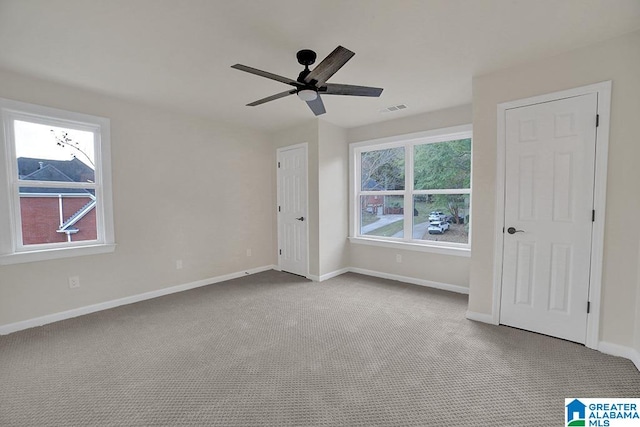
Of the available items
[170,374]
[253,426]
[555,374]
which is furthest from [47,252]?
[555,374]

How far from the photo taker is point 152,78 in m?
2.68

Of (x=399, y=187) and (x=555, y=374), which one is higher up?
(x=399, y=187)

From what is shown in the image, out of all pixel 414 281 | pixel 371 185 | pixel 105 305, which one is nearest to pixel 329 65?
pixel 371 185

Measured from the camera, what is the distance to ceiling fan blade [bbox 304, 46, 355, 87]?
1.69 meters

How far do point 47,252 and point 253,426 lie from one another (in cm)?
284

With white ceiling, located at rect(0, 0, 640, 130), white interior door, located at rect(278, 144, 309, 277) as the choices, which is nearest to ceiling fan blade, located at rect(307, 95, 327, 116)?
white ceiling, located at rect(0, 0, 640, 130)

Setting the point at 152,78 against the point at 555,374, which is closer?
the point at 555,374

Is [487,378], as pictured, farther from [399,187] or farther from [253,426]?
[399,187]

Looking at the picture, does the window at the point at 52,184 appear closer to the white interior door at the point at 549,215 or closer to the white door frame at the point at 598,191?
the white interior door at the point at 549,215

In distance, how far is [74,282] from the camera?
9.71 feet

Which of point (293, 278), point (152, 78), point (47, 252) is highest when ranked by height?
point (152, 78)

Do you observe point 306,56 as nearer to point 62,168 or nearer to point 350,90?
point 350,90

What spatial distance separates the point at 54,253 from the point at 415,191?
4447 mm

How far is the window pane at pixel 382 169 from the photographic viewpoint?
13.9ft
